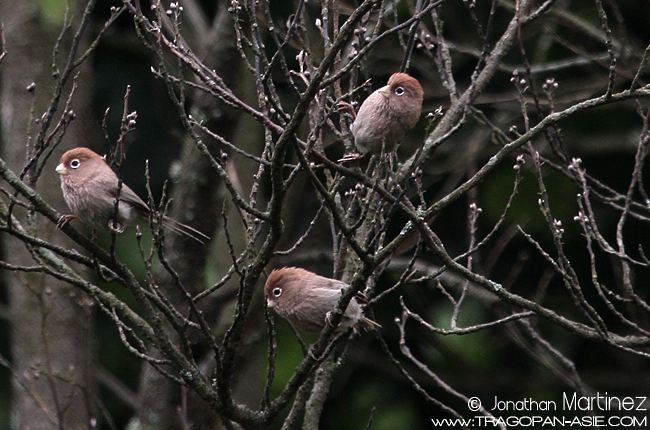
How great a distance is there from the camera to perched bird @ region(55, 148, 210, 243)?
5.70 m

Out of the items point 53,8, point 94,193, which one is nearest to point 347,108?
point 94,193

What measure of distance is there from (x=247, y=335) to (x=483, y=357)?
11.0ft

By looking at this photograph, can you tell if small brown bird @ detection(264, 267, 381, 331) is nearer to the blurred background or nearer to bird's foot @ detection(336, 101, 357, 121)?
Answer: bird's foot @ detection(336, 101, 357, 121)

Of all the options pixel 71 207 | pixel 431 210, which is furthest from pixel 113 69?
pixel 431 210

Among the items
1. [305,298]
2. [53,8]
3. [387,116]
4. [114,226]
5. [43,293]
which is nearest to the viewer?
[114,226]

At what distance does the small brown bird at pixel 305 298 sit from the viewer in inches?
223

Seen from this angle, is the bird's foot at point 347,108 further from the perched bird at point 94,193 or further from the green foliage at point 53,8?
the green foliage at point 53,8

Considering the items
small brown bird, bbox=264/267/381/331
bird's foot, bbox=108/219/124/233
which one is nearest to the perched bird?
bird's foot, bbox=108/219/124/233

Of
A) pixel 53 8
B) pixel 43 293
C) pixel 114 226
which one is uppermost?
pixel 53 8

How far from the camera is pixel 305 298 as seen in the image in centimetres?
566

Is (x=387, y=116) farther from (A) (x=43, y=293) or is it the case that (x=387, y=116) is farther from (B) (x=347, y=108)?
(A) (x=43, y=293)

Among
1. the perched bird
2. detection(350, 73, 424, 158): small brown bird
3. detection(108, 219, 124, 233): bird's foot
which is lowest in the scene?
detection(108, 219, 124, 233): bird's foot

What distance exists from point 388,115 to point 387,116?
0.7 inches

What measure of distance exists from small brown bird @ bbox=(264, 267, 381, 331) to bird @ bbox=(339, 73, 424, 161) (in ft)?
2.62
